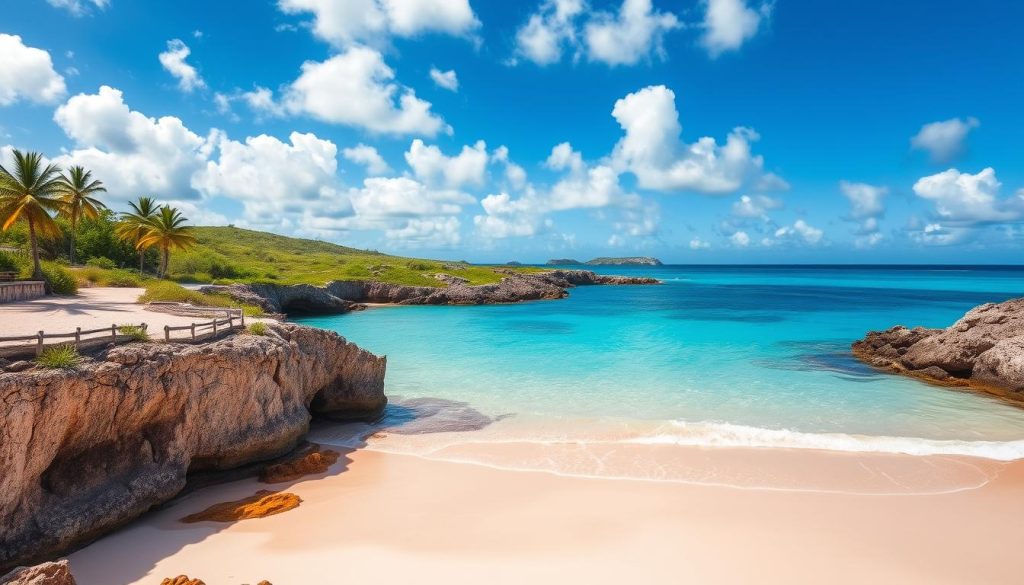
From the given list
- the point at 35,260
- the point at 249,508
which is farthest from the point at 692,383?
the point at 35,260

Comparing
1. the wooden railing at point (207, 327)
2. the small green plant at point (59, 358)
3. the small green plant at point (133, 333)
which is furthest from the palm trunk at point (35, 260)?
the small green plant at point (59, 358)

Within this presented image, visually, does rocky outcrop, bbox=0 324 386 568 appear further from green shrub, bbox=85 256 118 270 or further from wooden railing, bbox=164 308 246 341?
green shrub, bbox=85 256 118 270

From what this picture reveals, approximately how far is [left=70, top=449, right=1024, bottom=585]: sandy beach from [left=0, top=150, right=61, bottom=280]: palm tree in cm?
2488

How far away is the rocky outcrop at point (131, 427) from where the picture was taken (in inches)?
430

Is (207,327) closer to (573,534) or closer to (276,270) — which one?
(573,534)

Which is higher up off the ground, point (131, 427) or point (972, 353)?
point (131, 427)

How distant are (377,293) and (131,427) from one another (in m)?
67.0

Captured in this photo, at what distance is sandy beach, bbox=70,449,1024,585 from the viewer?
11.0 meters

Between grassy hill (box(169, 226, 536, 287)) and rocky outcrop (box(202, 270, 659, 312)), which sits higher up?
grassy hill (box(169, 226, 536, 287))

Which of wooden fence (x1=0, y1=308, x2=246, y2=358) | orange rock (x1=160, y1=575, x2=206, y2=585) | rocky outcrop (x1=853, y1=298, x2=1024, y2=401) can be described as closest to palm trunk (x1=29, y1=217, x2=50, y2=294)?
wooden fence (x1=0, y1=308, x2=246, y2=358)

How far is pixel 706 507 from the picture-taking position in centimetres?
1381

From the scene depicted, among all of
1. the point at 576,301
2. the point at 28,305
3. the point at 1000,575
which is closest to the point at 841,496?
the point at 1000,575

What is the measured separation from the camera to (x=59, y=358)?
12.0 m

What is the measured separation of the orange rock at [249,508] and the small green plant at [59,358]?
15.3 ft
